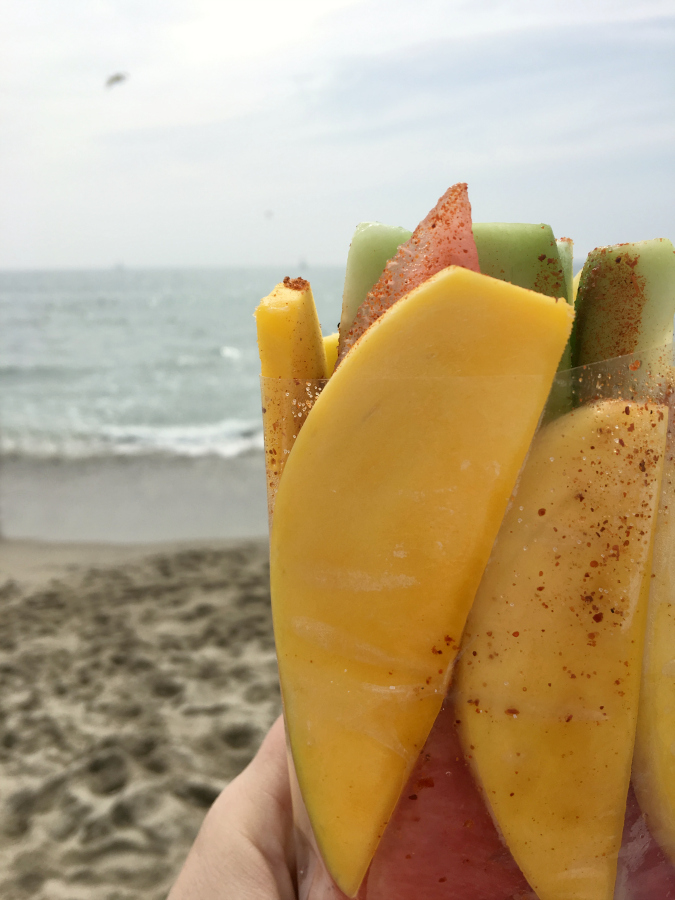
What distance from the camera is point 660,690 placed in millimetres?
440

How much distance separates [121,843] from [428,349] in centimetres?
212

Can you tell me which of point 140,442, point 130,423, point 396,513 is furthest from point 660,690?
point 130,423

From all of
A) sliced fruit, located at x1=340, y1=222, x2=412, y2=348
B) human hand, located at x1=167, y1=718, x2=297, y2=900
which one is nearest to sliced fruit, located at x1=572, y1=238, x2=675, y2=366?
sliced fruit, located at x1=340, y1=222, x2=412, y2=348

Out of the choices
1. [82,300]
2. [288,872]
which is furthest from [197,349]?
[288,872]

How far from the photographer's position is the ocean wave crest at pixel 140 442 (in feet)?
22.6

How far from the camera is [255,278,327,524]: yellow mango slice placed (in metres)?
0.48

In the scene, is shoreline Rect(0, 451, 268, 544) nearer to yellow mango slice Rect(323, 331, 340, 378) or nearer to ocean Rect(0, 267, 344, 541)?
ocean Rect(0, 267, 344, 541)

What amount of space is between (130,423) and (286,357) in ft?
27.2

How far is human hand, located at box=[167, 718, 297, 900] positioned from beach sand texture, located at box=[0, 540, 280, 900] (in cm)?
130

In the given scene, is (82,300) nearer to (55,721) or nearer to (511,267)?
(55,721)

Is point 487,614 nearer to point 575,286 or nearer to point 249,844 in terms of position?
point 575,286

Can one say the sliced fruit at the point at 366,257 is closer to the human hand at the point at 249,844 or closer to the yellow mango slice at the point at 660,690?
the yellow mango slice at the point at 660,690

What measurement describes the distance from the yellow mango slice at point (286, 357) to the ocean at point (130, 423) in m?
0.03

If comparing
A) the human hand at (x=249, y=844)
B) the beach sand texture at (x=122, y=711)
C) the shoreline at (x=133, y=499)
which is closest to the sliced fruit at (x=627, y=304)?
the human hand at (x=249, y=844)
